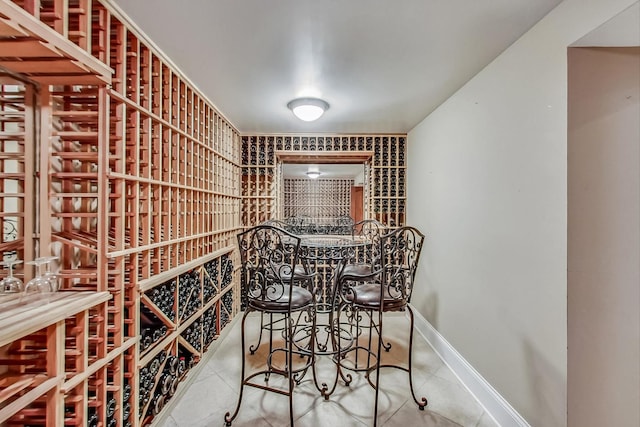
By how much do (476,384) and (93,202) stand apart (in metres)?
2.53

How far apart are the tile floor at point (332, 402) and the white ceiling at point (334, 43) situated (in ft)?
7.10

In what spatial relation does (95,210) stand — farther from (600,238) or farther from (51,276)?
(600,238)

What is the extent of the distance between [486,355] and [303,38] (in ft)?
7.19

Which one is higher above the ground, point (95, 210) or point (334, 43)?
point (334, 43)

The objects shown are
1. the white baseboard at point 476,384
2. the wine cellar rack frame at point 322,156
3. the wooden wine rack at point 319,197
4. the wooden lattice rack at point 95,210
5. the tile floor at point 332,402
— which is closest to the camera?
the wooden lattice rack at point 95,210

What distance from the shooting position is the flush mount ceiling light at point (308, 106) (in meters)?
2.27

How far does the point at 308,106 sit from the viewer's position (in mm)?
2270

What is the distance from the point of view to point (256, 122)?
2.99 metres

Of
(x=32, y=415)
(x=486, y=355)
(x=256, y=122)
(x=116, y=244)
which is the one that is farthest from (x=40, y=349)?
(x=256, y=122)

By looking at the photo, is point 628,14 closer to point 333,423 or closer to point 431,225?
point 431,225

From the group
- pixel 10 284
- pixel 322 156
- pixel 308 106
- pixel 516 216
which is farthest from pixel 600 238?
pixel 322 156

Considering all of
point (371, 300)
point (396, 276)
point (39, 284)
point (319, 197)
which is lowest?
point (371, 300)

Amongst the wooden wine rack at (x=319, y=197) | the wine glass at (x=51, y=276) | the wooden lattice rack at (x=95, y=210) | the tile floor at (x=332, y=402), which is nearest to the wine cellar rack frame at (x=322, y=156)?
the wooden lattice rack at (x=95, y=210)

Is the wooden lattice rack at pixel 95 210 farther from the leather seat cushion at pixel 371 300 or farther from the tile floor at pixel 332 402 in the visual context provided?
the leather seat cushion at pixel 371 300
